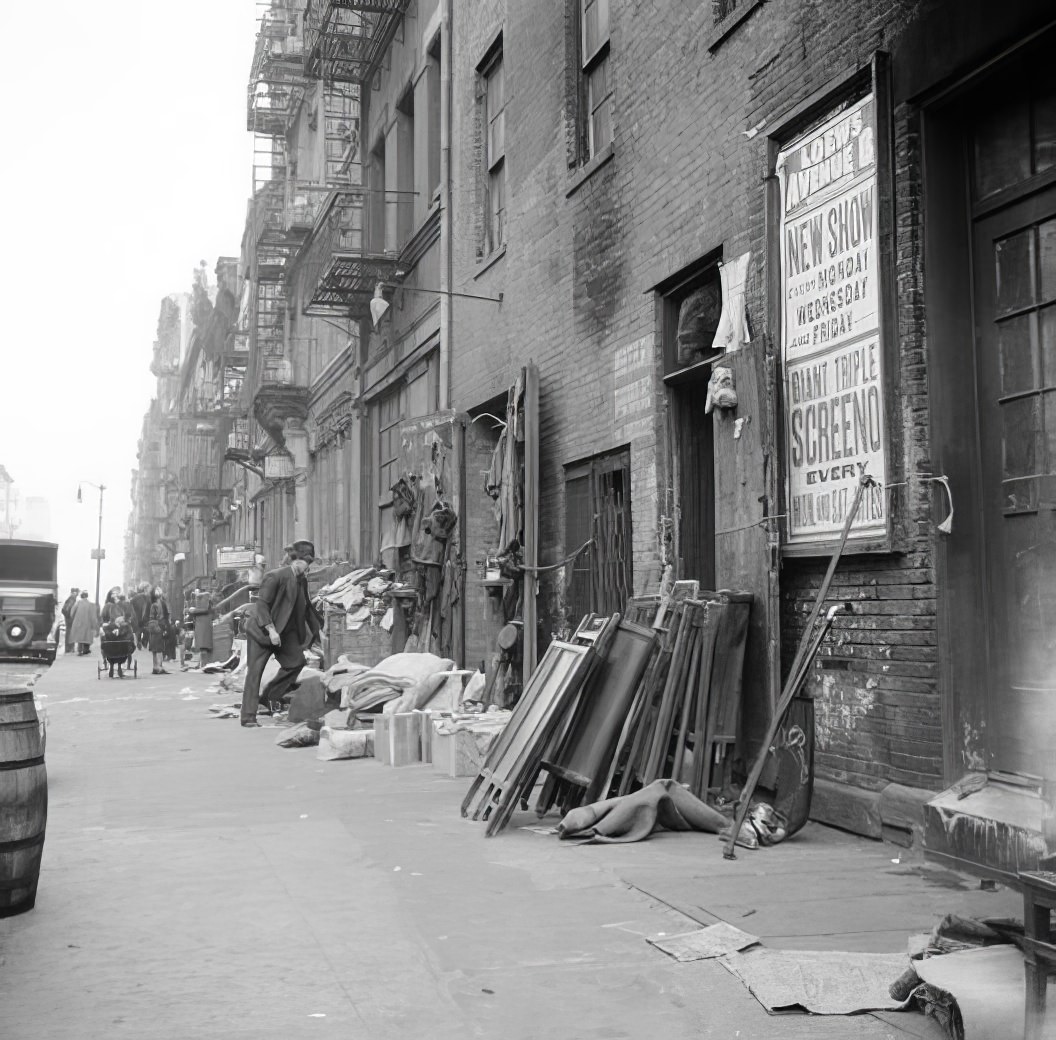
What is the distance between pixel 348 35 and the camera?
20047mm

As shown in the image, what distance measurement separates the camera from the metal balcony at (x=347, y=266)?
18875 mm

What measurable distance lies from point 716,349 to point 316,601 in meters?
12.4

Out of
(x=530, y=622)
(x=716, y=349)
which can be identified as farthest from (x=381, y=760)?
(x=716, y=349)

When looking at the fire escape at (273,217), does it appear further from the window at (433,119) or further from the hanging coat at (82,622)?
the window at (433,119)

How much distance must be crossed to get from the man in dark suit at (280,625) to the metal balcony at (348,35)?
954cm

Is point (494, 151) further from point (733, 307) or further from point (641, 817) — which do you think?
point (641, 817)

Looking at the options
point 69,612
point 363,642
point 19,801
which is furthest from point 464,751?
point 69,612

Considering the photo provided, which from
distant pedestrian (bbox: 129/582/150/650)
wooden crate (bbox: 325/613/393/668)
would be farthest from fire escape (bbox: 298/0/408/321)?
distant pedestrian (bbox: 129/582/150/650)

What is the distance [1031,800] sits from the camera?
17.8 ft

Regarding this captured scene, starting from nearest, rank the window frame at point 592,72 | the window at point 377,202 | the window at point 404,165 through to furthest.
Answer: the window frame at point 592,72, the window at point 404,165, the window at point 377,202

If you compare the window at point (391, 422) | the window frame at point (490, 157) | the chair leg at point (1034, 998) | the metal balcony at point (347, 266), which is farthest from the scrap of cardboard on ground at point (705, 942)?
the metal balcony at point (347, 266)

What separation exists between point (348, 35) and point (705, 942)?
18.5 meters

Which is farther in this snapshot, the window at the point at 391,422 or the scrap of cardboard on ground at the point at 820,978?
the window at the point at 391,422

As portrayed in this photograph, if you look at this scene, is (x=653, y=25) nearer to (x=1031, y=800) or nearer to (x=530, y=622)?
(x=530, y=622)
